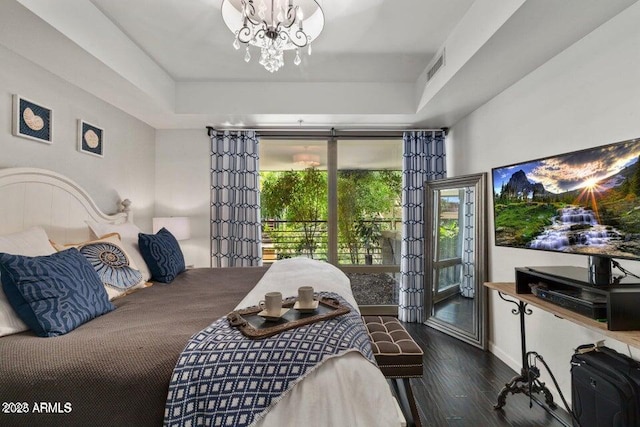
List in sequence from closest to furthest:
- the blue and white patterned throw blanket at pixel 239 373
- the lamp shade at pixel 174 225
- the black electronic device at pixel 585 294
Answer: the blue and white patterned throw blanket at pixel 239 373 → the black electronic device at pixel 585 294 → the lamp shade at pixel 174 225

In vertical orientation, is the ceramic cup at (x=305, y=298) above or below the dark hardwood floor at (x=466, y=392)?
above

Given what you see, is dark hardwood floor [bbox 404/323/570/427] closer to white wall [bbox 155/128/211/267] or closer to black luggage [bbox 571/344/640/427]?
black luggage [bbox 571/344/640/427]

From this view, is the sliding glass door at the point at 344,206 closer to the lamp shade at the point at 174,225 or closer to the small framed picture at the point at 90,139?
the lamp shade at the point at 174,225

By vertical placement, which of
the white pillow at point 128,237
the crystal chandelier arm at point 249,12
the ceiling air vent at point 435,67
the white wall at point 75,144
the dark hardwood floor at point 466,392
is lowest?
the dark hardwood floor at point 466,392

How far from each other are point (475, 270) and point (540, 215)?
45.8 inches

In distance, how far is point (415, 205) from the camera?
366cm

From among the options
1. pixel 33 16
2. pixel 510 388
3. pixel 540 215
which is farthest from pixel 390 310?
pixel 33 16

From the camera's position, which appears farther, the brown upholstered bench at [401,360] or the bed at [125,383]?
the brown upholstered bench at [401,360]

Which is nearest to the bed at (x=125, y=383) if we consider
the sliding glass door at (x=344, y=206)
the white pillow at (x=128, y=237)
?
the white pillow at (x=128, y=237)

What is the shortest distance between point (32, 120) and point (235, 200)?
1905 millimetres

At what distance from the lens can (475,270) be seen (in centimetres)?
303

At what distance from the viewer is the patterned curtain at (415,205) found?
12.0ft

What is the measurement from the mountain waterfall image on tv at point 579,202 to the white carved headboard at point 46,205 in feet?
11.0

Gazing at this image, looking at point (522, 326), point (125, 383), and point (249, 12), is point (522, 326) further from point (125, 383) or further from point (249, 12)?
point (249, 12)
